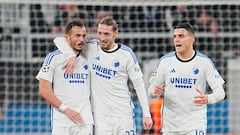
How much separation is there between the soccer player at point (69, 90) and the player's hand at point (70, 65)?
0.16 feet

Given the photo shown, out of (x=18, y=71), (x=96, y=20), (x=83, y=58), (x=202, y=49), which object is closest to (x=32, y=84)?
(x=18, y=71)

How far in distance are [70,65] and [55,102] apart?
443 mm

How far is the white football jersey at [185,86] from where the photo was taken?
830cm

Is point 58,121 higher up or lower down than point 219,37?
lower down

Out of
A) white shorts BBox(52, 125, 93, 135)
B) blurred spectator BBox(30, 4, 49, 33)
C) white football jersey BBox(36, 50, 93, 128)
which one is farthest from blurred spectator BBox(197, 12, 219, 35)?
white shorts BBox(52, 125, 93, 135)

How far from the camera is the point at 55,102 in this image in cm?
810

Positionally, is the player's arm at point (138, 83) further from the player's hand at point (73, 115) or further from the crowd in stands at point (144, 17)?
the crowd in stands at point (144, 17)

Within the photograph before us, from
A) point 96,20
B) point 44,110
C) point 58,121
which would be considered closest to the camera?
point 58,121

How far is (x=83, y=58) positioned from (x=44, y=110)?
4551mm

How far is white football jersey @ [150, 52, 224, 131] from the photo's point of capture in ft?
27.2

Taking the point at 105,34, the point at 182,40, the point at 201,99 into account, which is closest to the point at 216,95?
the point at 201,99

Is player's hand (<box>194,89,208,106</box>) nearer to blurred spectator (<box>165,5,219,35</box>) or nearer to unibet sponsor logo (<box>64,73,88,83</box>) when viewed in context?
unibet sponsor logo (<box>64,73,88,83</box>)

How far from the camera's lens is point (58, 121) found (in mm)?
8195

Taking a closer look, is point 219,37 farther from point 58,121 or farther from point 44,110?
point 58,121
